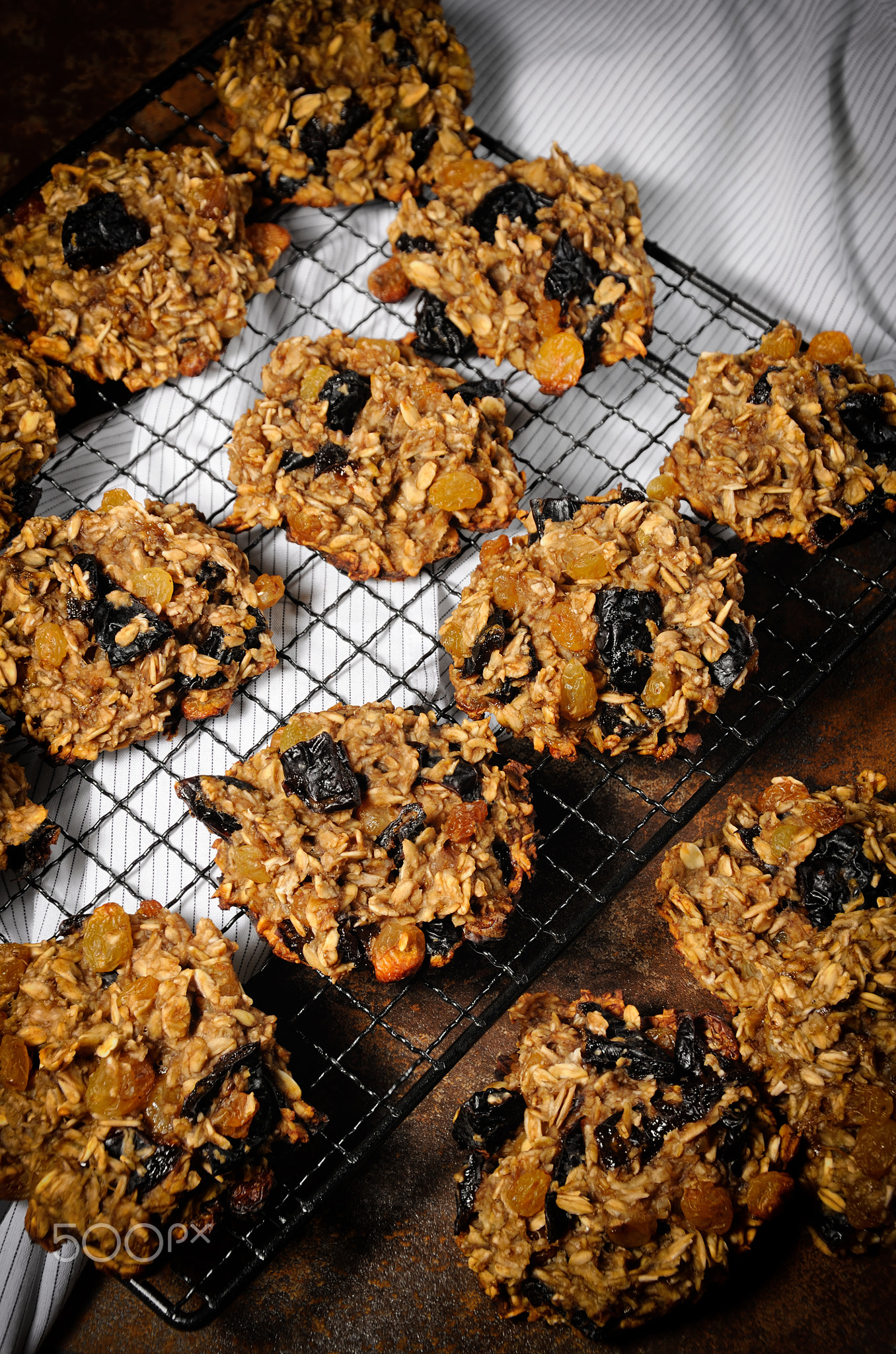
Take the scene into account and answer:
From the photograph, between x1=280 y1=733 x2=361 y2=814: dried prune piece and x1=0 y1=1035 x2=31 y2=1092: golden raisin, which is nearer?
x1=0 y1=1035 x2=31 y2=1092: golden raisin

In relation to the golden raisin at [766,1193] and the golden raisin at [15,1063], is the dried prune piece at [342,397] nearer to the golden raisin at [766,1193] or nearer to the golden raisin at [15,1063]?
the golden raisin at [15,1063]

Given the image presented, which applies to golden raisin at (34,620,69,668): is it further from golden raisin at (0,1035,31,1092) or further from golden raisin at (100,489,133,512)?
golden raisin at (0,1035,31,1092)

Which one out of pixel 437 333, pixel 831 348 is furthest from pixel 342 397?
pixel 831 348

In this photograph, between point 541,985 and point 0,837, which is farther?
point 541,985

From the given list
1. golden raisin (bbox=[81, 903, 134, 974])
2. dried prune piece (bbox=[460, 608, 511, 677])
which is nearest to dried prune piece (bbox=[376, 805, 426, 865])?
dried prune piece (bbox=[460, 608, 511, 677])

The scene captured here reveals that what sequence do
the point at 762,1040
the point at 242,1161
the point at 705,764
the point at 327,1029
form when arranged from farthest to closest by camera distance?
1. the point at 705,764
2. the point at 327,1029
3. the point at 762,1040
4. the point at 242,1161

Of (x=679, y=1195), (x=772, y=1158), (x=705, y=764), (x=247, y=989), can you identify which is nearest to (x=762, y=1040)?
(x=772, y=1158)

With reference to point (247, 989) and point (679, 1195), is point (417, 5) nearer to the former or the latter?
point (247, 989)
